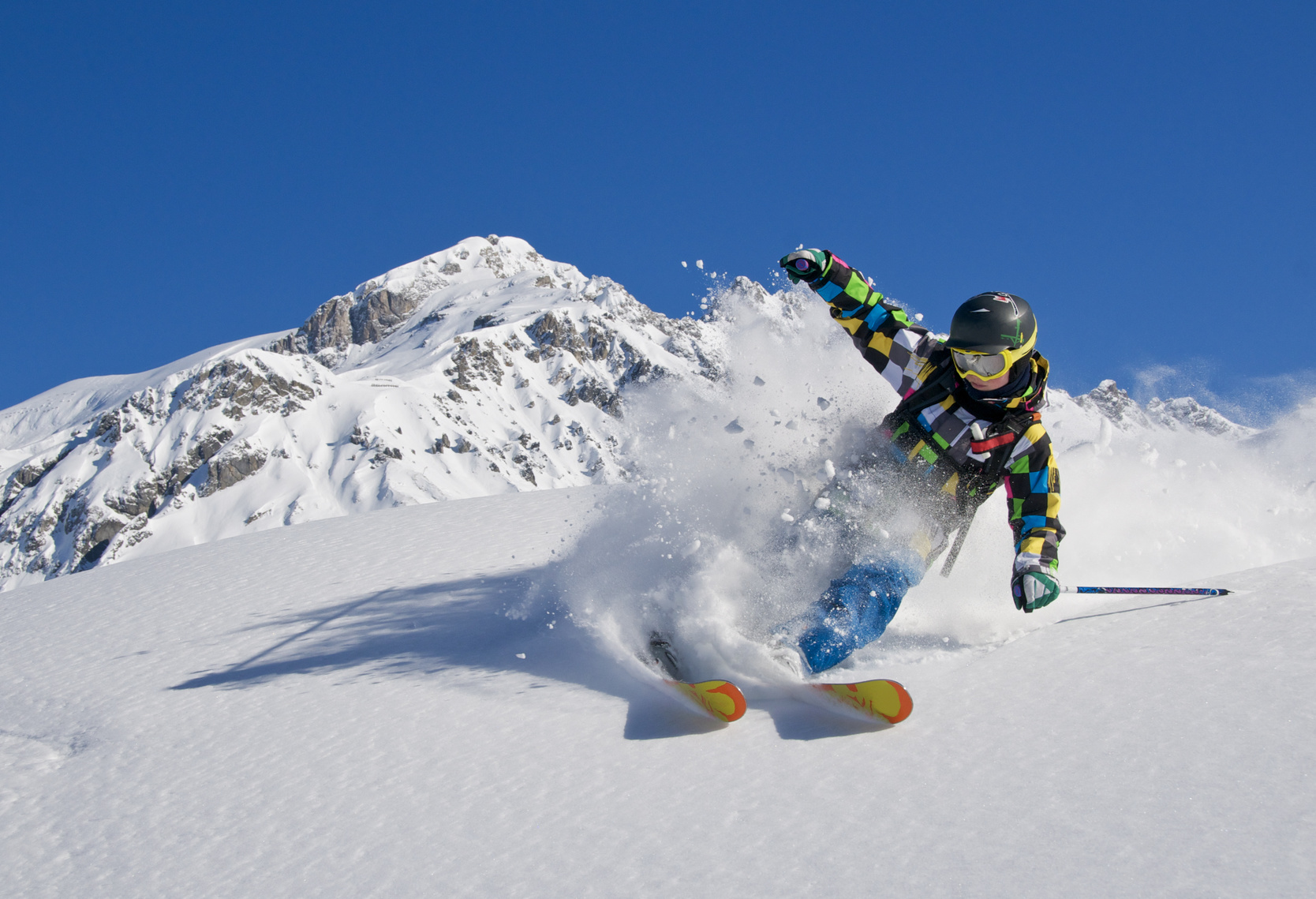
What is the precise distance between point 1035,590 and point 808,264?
7.46ft

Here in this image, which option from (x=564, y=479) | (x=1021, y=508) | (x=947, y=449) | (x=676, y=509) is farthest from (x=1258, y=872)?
(x=564, y=479)

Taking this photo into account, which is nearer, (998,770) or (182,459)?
(998,770)

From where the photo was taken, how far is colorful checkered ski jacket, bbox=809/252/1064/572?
4.09 metres

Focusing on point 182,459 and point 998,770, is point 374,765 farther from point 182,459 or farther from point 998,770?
point 182,459

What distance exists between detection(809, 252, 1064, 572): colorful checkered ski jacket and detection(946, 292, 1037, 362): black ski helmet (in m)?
0.27

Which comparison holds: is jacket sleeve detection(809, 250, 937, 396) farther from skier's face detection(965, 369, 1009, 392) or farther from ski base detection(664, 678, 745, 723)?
ski base detection(664, 678, 745, 723)

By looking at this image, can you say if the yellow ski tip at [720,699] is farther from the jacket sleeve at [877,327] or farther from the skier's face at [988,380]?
the jacket sleeve at [877,327]

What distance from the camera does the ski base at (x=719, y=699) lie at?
3.19 metres

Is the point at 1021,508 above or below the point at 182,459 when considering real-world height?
below

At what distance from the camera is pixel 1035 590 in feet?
12.0

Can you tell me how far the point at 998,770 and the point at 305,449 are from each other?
17797 centimetres

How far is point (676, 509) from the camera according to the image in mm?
4715

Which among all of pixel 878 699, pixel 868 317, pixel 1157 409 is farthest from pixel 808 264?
pixel 1157 409

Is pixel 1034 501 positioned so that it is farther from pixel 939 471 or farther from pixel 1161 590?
pixel 1161 590
